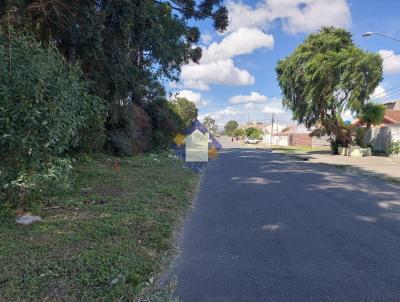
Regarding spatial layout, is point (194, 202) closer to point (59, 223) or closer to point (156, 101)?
point (59, 223)

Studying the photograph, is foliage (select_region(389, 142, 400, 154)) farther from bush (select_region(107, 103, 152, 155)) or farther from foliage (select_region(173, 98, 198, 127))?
foliage (select_region(173, 98, 198, 127))

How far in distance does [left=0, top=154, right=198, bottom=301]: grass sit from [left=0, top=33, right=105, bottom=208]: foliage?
2.60ft

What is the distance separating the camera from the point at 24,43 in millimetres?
5398

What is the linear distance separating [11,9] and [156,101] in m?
14.5

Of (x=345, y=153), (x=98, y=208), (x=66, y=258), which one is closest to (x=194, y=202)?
(x=98, y=208)

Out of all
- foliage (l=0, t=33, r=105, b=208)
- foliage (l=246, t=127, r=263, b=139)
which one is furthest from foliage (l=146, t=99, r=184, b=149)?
foliage (l=246, t=127, r=263, b=139)

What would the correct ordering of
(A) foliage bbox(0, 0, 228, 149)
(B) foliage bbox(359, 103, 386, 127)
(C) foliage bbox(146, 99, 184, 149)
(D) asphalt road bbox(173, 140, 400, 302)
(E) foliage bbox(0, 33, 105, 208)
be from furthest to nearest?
(B) foliage bbox(359, 103, 386, 127) < (C) foliage bbox(146, 99, 184, 149) < (A) foliage bbox(0, 0, 228, 149) < (E) foliage bbox(0, 33, 105, 208) < (D) asphalt road bbox(173, 140, 400, 302)

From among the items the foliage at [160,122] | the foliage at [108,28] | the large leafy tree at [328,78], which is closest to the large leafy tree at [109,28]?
the foliage at [108,28]

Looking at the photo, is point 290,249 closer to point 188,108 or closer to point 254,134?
point 188,108

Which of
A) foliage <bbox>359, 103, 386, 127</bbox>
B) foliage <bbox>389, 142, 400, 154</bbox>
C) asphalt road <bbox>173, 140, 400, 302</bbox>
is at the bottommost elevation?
asphalt road <bbox>173, 140, 400, 302</bbox>

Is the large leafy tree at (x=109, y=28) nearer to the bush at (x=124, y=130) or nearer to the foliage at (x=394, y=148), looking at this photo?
the bush at (x=124, y=130)

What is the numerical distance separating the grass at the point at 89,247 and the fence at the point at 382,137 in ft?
68.5

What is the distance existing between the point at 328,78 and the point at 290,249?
2203 centimetres

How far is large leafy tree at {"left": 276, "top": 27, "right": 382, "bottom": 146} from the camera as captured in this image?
22859 millimetres
